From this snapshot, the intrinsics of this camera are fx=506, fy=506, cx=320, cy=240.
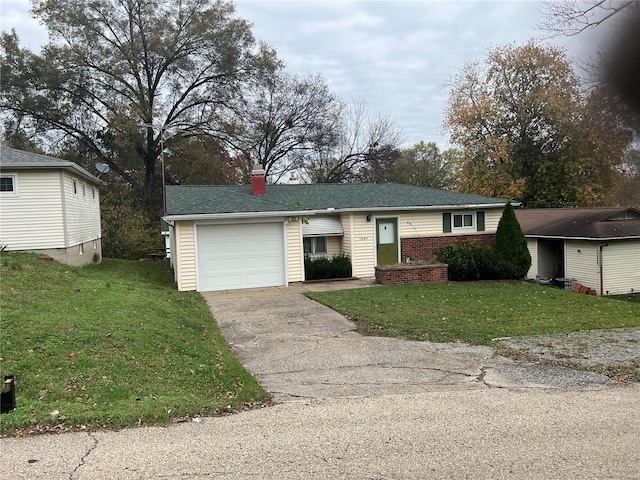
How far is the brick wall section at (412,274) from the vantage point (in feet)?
49.5

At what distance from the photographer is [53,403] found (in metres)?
4.75

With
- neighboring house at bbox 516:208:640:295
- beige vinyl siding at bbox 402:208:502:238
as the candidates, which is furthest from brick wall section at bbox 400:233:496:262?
neighboring house at bbox 516:208:640:295

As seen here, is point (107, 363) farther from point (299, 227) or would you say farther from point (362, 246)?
point (362, 246)

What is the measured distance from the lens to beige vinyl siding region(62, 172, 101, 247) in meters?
15.9

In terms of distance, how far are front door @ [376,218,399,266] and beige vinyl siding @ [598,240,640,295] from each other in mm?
8269

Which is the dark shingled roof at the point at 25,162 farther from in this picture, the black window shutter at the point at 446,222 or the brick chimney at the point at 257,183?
the black window shutter at the point at 446,222

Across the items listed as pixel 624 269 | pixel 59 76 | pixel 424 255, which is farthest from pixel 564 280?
pixel 59 76

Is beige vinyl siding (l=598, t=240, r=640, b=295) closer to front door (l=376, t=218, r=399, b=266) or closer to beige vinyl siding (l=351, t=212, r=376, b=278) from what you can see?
front door (l=376, t=218, r=399, b=266)

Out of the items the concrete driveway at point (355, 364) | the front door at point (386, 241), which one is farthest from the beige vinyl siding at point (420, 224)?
the concrete driveway at point (355, 364)

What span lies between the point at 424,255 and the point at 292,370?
1200 cm

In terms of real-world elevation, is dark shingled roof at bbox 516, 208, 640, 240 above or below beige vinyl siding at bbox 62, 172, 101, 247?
below

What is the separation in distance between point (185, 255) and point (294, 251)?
10.7ft

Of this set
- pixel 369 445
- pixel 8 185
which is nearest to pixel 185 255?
pixel 8 185

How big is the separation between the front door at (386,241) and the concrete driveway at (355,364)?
7539mm
